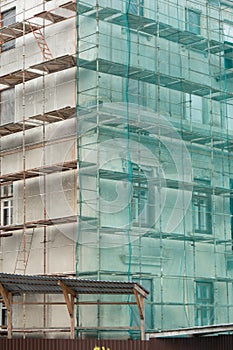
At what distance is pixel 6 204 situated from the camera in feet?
86.5

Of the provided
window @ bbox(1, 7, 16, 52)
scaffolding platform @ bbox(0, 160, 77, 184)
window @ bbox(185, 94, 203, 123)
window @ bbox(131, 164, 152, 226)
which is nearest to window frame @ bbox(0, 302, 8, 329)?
scaffolding platform @ bbox(0, 160, 77, 184)

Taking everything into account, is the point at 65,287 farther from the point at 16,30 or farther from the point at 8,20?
the point at 8,20

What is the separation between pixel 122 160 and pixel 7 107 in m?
5.46

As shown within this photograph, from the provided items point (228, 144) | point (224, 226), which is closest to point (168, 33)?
point (228, 144)

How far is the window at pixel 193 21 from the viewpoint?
997 inches

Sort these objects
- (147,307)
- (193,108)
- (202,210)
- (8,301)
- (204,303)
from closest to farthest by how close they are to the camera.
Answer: (8,301) < (147,307) < (204,303) < (202,210) < (193,108)

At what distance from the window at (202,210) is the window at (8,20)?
7.47m

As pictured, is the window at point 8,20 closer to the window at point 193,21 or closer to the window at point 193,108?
the window at point 193,21

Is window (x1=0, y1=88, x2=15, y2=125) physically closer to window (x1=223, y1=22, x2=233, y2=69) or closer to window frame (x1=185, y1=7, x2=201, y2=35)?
window frame (x1=185, y1=7, x2=201, y2=35)

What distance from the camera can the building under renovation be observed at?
2250cm

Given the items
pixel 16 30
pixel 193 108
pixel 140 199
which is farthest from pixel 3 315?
pixel 16 30

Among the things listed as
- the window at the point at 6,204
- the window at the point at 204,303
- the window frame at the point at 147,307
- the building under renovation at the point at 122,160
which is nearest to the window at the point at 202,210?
the building under renovation at the point at 122,160

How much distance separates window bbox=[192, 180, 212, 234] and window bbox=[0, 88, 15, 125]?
20.1 ft

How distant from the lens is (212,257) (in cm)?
2412
